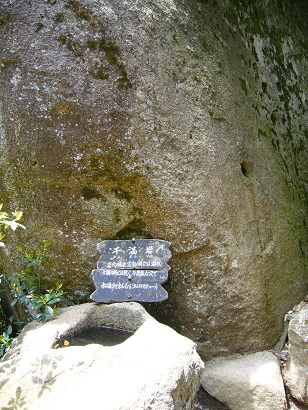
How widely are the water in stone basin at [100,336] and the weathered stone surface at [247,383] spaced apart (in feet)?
2.02

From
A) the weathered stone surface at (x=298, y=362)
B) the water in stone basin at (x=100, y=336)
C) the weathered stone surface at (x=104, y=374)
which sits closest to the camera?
the weathered stone surface at (x=104, y=374)

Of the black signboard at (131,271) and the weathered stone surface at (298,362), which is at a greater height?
the black signboard at (131,271)

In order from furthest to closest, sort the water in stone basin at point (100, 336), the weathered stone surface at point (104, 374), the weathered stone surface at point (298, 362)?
the weathered stone surface at point (298, 362) → the water in stone basin at point (100, 336) → the weathered stone surface at point (104, 374)

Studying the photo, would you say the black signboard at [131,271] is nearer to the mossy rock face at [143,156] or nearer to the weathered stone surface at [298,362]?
the mossy rock face at [143,156]

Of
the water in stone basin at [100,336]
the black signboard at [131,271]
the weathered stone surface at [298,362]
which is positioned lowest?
the weathered stone surface at [298,362]

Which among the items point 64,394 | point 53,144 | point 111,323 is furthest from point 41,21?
point 64,394

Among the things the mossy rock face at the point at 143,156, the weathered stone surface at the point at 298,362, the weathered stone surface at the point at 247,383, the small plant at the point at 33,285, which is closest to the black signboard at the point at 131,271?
the mossy rock face at the point at 143,156

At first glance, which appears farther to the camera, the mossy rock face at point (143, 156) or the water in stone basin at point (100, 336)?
the mossy rock face at point (143, 156)

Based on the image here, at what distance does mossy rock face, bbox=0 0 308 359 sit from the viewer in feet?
9.03

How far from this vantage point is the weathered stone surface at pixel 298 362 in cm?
273

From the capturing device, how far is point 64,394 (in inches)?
78.6

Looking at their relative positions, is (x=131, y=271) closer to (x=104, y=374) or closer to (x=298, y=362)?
(x=104, y=374)

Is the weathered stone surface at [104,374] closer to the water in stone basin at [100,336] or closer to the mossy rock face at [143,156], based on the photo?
the water in stone basin at [100,336]

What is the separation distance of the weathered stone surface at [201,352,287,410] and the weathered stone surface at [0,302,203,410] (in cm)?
51
